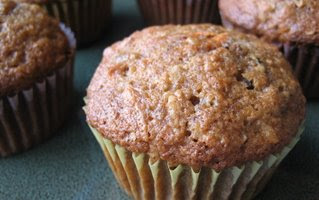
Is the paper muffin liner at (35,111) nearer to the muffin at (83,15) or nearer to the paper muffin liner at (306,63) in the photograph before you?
the muffin at (83,15)

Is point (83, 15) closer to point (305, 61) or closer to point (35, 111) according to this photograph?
point (35, 111)

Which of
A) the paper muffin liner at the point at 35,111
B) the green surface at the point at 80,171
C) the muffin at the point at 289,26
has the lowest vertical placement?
the green surface at the point at 80,171

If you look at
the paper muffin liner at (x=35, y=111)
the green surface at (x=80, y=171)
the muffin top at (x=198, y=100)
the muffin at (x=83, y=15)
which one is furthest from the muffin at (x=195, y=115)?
the muffin at (x=83, y=15)

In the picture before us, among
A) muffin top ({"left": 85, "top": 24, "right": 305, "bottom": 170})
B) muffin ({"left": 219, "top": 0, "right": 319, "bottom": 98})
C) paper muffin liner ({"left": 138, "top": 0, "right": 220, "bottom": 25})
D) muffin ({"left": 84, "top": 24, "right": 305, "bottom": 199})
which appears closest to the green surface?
muffin ({"left": 84, "top": 24, "right": 305, "bottom": 199})

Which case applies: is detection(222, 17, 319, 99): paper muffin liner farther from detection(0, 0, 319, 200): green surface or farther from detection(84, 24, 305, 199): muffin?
detection(84, 24, 305, 199): muffin

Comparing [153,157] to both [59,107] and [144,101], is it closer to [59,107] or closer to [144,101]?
[144,101]

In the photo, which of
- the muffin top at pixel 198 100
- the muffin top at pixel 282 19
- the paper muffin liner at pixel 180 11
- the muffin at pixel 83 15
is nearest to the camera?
the muffin top at pixel 198 100

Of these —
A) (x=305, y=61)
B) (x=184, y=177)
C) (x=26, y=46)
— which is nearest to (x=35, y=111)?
(x=26, y=46)
